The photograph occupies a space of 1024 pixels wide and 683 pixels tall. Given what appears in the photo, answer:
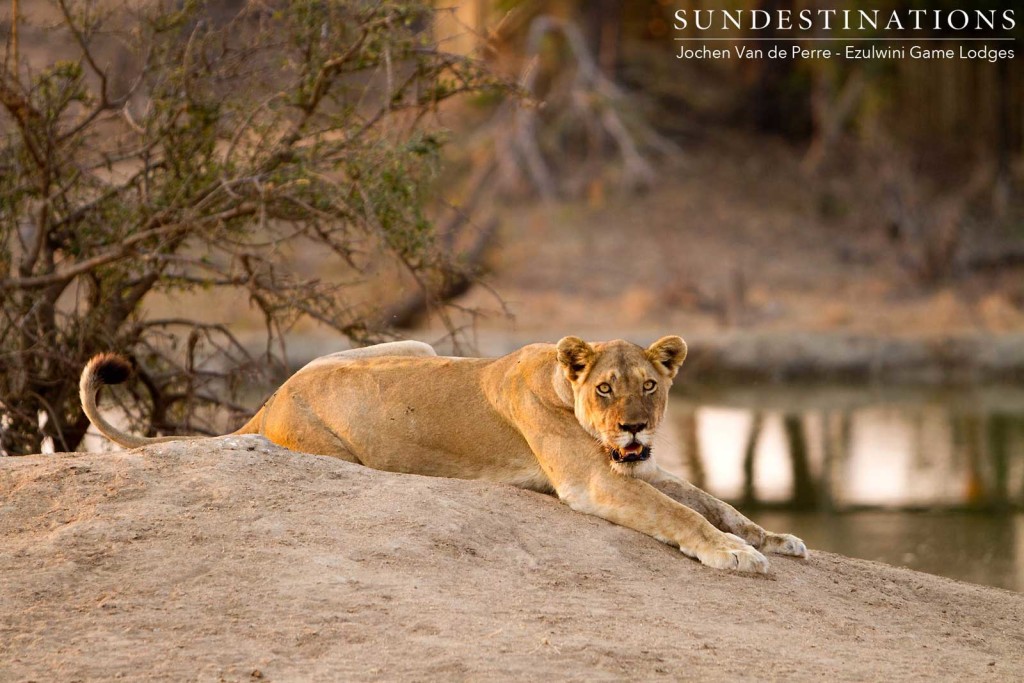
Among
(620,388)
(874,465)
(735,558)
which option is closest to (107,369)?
(620,388)

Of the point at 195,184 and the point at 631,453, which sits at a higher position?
the point at 195,184

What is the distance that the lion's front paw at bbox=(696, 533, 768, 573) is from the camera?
5.17m

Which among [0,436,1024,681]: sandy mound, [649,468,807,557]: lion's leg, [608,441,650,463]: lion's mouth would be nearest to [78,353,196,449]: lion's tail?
[0,436,1024,681]: sandy mound

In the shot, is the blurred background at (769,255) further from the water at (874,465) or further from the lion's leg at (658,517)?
the lion's leg at (658,517)

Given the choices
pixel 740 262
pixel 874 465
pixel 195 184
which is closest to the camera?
pixel 195 184

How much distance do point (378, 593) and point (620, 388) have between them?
1.40m

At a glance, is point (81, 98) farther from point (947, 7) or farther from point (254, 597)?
point (947, 7)

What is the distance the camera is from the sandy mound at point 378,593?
4023 millimetres

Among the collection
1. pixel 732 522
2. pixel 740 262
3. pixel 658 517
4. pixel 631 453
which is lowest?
pixel 740 262

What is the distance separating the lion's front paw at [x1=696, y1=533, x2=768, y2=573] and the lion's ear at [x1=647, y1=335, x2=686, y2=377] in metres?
0.74

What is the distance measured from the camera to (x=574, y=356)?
213 inches

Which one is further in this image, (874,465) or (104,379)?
(874,465)

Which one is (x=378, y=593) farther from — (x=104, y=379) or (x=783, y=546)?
(x=783, y=546)

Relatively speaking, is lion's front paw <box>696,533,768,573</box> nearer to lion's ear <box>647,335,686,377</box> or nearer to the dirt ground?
lion's ear <box>647,335,686,377</box>
